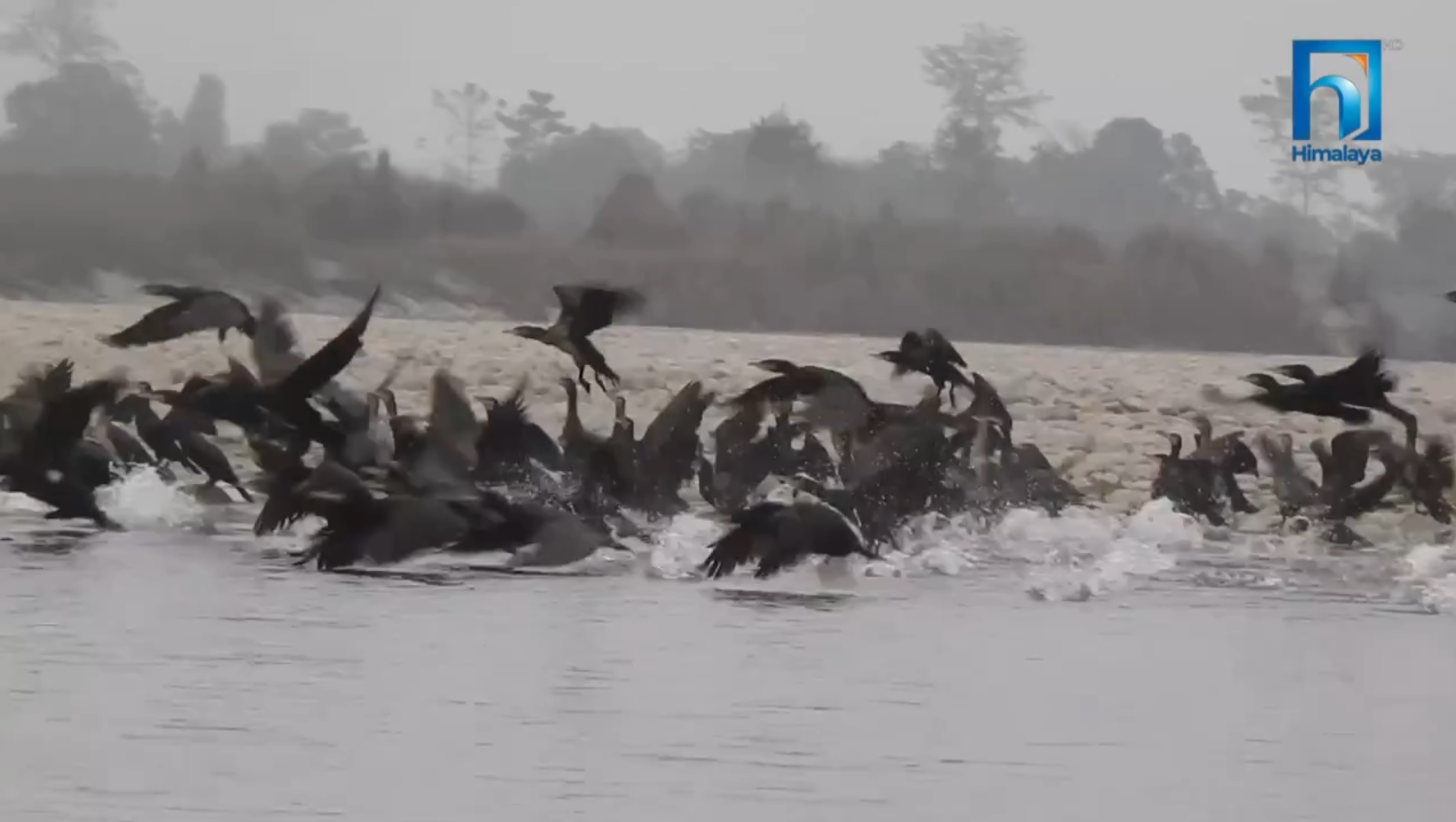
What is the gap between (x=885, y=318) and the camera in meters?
5.71

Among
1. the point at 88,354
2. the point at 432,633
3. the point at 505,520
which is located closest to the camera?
the point at 432,633

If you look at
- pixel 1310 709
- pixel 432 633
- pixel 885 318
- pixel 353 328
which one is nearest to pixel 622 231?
pixel 885 318

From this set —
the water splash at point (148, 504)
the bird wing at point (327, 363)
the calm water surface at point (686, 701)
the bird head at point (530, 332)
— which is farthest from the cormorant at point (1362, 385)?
the water splash at point (148, 504)

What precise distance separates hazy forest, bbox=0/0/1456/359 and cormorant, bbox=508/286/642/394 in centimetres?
40

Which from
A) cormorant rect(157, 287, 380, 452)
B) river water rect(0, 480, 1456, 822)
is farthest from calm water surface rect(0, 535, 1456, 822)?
cormorant rect(157, 287, 380, 452)

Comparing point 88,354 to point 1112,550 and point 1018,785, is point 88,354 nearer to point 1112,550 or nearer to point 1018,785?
point 1112,550

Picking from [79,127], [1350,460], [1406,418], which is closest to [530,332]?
[79,127]

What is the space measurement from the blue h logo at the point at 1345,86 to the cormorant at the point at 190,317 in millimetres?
2944

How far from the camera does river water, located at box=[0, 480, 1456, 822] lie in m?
2.75

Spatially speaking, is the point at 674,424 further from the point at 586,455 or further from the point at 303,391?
the point at 303,391

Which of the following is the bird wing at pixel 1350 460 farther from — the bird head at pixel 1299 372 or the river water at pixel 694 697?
the river water at pixel 694 697

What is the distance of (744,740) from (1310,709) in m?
0.97

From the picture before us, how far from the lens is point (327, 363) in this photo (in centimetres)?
430

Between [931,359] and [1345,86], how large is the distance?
166 cm
